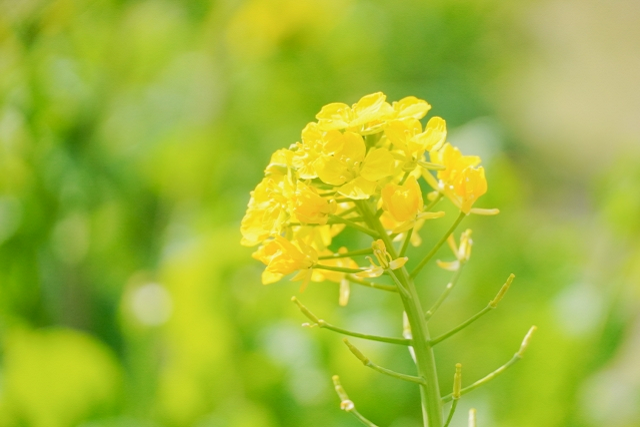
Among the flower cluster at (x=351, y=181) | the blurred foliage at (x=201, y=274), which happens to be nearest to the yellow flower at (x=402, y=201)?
the flower cluster at (x=351, y=181)

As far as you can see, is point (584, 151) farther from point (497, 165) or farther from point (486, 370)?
point (486, 370)

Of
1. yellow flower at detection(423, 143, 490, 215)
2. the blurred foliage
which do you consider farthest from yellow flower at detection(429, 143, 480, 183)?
the blurred foliage

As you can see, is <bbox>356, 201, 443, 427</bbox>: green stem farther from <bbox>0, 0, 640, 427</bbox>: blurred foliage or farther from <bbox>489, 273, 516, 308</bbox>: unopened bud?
<bbox>0, 0, 640, 427</bbox>: blurred foliage

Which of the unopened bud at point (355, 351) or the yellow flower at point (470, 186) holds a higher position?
the yellow flower at point (470, 186)

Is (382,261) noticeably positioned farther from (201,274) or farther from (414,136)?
(201,274)

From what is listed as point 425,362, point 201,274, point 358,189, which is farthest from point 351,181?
point 201,274

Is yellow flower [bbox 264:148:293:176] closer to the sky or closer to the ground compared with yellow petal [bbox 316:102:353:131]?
closer to the ground

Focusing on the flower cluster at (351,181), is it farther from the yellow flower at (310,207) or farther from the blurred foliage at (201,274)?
the blurred foliage at (201,274)
